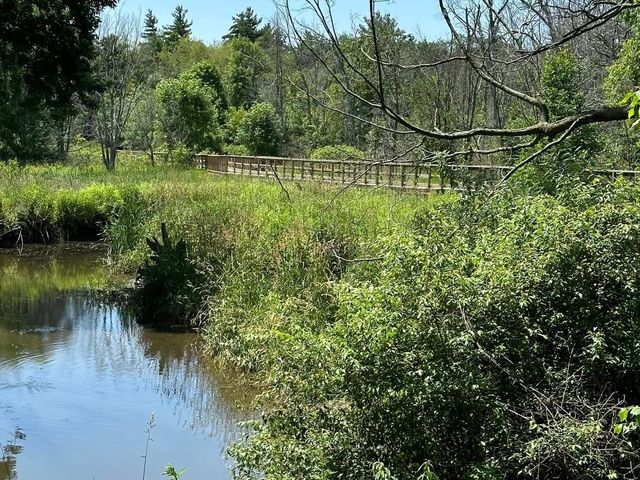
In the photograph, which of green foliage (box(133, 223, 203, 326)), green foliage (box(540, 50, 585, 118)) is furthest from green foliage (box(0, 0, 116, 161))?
green foliage (box(540, 50, 585, 118))

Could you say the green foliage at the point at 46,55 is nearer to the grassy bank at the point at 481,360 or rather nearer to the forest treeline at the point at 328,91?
the forest treeline at the point at 328,91

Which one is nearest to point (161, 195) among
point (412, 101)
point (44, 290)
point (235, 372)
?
A: point (44, 290)

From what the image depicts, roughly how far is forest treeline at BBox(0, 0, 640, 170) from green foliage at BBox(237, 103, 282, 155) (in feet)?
0.23

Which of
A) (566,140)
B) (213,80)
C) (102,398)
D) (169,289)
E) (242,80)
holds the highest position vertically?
(242,80)

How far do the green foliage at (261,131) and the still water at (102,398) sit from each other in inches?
947

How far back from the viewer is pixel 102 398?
26.4ft

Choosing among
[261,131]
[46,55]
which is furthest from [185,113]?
[46,55]

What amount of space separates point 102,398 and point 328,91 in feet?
79.9

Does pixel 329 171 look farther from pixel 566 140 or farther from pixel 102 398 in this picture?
pixel 102 398

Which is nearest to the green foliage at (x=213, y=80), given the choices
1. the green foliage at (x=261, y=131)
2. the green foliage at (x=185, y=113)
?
the green foliage at (x=261, y=131)

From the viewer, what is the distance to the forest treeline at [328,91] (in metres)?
4.98

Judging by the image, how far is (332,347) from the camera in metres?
4.24

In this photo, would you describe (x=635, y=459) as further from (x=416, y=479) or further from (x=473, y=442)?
(x=416, y=479)

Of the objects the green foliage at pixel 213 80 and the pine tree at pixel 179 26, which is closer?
the green foliage at pixel 213 80
